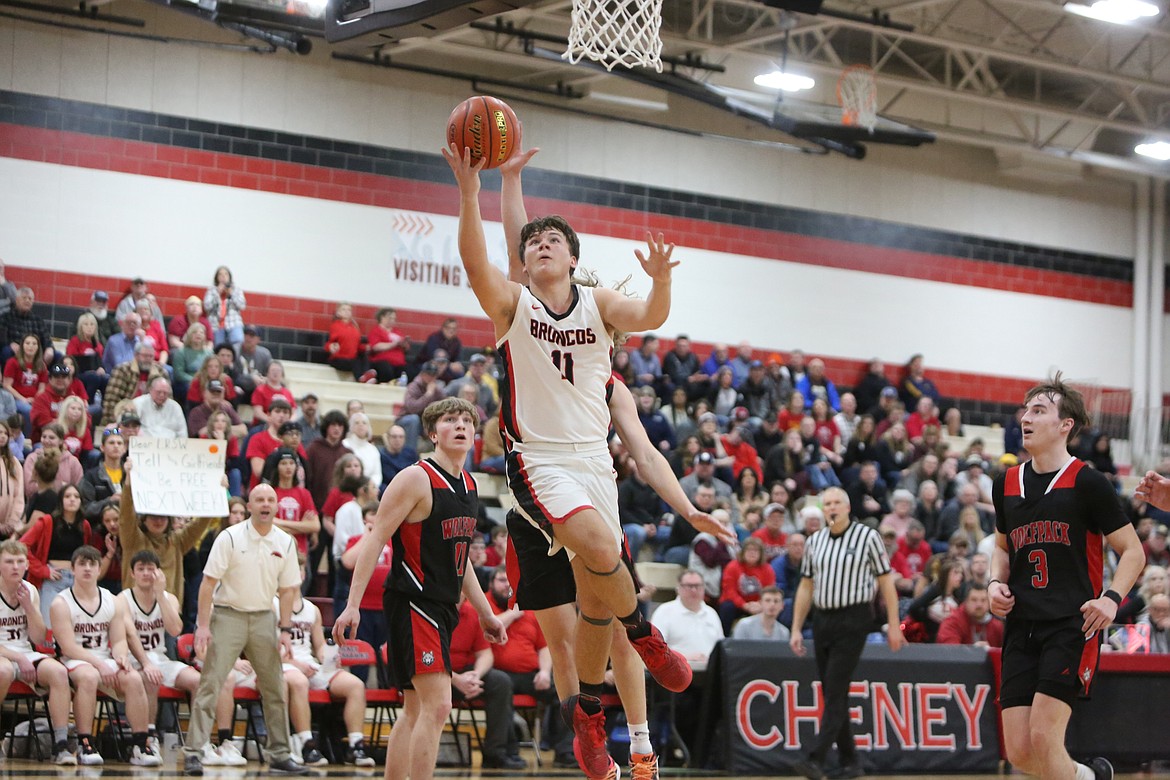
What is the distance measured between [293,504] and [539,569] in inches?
269

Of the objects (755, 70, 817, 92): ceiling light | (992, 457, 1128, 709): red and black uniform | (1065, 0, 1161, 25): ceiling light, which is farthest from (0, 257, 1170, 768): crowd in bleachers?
(1065, 0, 1161, 25): ceiling light

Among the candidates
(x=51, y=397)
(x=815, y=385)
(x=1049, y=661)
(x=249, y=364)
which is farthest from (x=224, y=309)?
(x=1049, y=661)

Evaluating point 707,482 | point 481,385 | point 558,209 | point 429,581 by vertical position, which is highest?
point 558,209

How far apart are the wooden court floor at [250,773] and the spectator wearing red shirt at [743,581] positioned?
7.95 ft

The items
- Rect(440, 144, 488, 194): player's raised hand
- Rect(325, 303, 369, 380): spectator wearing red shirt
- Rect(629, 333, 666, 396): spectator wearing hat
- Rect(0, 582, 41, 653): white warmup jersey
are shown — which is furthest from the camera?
Rect(629, 333, 666, 396): spectator wearing hat

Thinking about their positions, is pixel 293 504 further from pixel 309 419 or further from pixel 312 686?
pixel 309 419

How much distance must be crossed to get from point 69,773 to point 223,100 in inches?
456

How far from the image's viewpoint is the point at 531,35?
18.2m

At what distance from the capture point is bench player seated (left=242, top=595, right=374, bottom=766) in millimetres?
10945

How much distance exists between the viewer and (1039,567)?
262 inches

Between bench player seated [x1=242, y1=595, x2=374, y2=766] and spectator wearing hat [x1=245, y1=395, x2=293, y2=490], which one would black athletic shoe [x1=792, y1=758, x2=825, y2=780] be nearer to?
bench player seated [x1=242, y1=595, x2=374, y2=766]

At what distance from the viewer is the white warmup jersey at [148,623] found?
11109 mm

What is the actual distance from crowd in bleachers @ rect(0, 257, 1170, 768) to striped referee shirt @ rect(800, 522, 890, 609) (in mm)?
1630

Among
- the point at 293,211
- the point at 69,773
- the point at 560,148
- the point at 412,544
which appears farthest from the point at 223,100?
the point at 412,544
